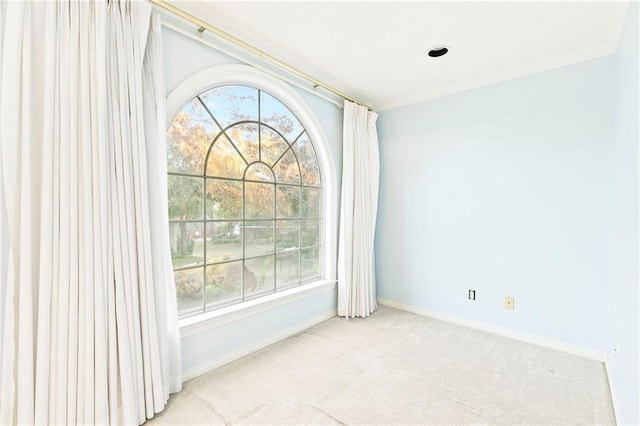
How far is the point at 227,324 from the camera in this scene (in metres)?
2.16

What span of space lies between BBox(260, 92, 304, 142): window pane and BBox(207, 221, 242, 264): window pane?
948 mm

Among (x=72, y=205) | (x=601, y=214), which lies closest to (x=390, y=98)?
(x=601, y=214)

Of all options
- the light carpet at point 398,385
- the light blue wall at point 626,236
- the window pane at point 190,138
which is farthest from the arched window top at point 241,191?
the light blue wall at point 626,236

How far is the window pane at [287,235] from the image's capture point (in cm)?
273

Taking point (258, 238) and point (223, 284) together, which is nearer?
point (223, 284)

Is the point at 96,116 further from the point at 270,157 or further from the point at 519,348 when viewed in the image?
the point at 519,348

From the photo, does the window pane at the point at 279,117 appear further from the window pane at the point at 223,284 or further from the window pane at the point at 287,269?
the window pane at the point at 223,284

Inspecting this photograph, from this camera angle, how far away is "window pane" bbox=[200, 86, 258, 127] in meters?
2.21

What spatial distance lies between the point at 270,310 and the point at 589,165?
2.75m

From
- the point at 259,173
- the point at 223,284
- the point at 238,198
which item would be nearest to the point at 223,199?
the point at 238,198

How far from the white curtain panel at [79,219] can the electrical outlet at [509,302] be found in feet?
8.95

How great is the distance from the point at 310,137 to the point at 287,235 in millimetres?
1009

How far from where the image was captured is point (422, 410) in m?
1.67

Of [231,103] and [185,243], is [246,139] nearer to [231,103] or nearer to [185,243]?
[231,103]
